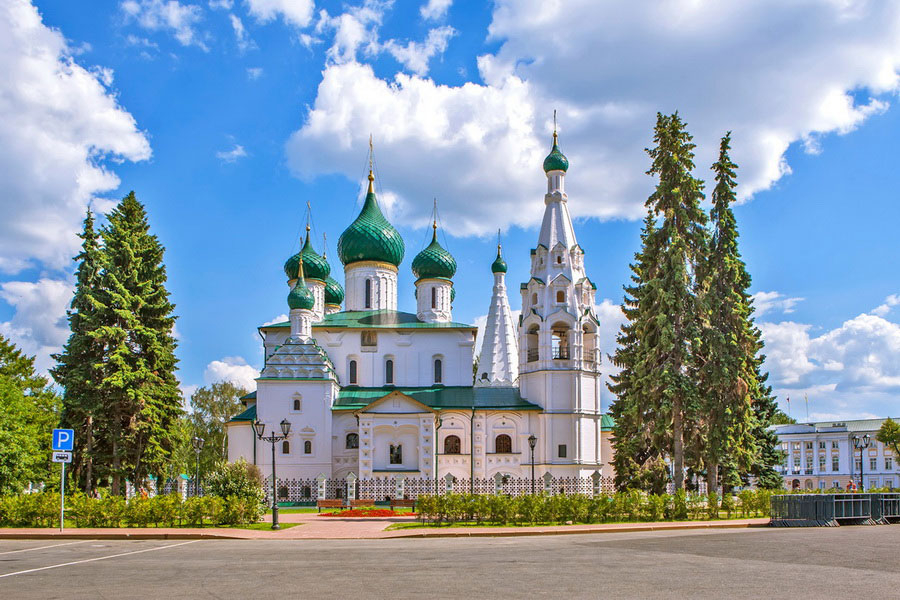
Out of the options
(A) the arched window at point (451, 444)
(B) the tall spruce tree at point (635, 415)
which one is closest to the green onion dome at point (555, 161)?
(B) the tall spruce tree at point (635, 415)

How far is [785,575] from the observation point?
11805 mm

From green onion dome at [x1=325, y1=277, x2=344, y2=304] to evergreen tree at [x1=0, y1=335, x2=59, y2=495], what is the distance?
75.5ft

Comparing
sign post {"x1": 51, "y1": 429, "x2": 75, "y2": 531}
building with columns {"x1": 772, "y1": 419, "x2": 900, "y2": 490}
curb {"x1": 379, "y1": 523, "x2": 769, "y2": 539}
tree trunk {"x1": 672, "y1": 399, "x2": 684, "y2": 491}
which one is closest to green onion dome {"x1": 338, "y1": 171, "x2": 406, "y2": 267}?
tree trunk {"x1": 672, "y1": 399, "x2": 684, "y2": 491}

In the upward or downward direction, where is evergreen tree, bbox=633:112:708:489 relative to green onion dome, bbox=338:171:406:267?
downward

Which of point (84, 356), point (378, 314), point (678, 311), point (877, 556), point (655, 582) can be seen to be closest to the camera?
point (655, 582)

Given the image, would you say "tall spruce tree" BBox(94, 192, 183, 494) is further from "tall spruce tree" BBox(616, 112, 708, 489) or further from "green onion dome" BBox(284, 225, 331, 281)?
"tall spruce tree" BBox(616, 112, 708, 489)

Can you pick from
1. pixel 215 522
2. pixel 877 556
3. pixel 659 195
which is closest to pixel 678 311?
pixel 659 195

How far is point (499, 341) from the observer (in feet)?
186

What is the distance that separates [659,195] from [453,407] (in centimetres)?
1942

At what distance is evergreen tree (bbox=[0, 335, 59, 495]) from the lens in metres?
28.5

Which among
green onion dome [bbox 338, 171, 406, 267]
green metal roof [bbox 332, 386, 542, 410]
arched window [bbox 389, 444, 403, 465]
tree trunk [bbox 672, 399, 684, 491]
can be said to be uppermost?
green onion dome [bbox 338, 171, 406, 267]

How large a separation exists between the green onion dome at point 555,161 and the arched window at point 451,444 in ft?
54.8

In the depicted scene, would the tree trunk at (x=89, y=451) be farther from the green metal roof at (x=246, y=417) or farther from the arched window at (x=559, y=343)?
the arched window at (x=559, y=343)

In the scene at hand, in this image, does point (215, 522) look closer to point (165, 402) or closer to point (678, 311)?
point (165, 402)
